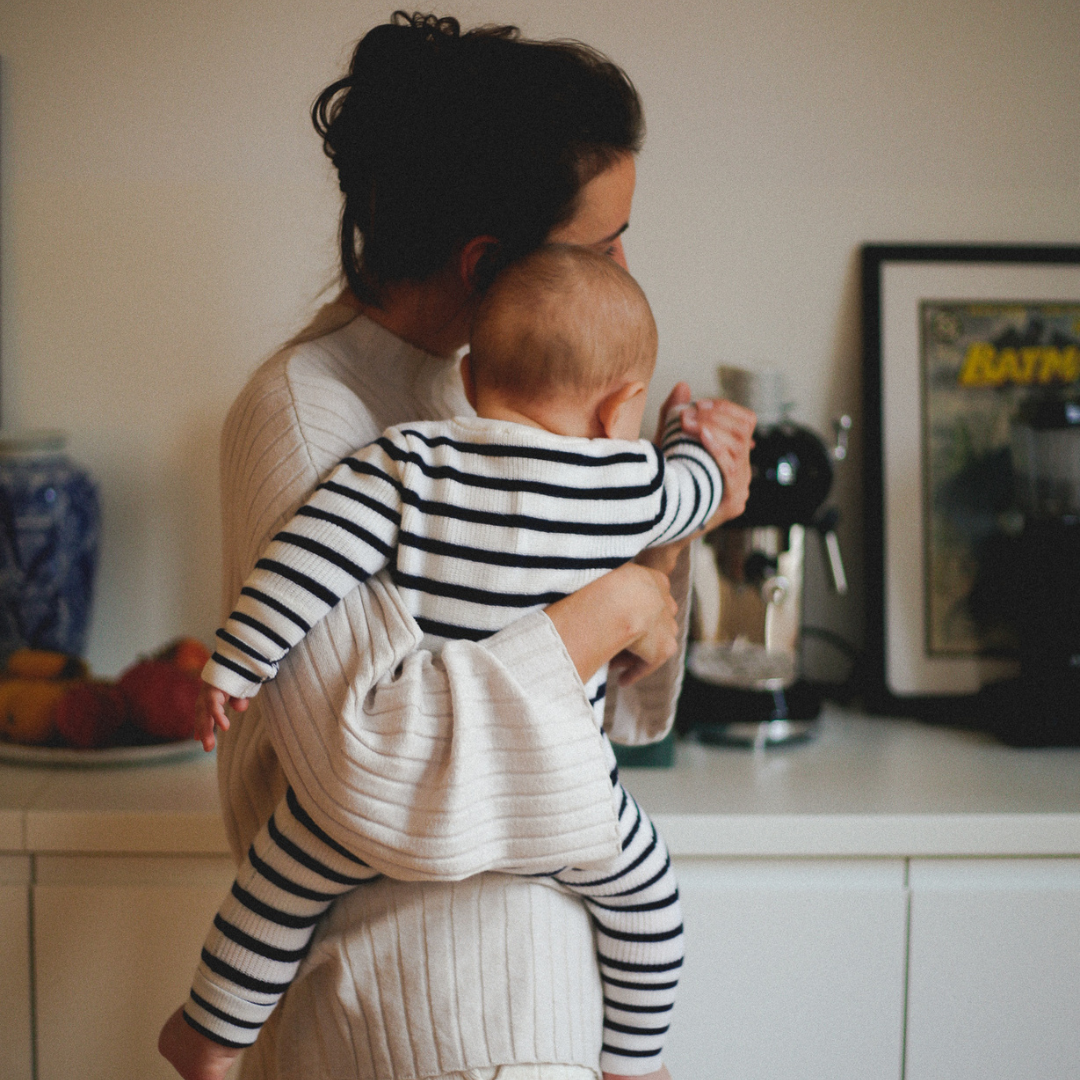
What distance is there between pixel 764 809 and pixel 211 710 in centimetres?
74

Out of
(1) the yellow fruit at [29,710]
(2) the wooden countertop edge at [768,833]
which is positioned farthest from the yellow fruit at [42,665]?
(2) the wooden countertop edge at [768,833]

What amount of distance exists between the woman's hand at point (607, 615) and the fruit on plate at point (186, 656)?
0.84 meters

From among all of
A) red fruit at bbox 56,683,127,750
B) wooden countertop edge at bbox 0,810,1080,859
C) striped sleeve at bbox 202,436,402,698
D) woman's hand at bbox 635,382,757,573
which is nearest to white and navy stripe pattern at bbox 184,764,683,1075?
striped sleeve at bbox 202,436,402,698

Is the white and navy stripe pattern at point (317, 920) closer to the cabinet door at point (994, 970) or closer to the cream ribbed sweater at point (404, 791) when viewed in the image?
the cream ribbed sweater at point (404, 791)

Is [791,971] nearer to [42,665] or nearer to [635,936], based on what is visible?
[635,936]

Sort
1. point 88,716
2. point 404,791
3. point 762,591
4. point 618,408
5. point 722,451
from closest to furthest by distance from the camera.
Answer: point 404,791 < point 618,408 < point 722,451 < point 88,716 < point 762,591

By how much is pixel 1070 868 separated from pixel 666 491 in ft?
2.65

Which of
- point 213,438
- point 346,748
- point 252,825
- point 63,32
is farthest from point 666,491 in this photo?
point 63,32

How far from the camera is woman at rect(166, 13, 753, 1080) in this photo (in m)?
0.70

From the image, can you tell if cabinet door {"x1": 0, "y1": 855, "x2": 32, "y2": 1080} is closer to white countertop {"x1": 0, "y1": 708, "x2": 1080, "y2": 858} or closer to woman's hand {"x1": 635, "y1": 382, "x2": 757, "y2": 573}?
white countertop {"x1": 0, "y1": 708, "x2": 1080, "y2": 858}

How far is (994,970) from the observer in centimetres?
126

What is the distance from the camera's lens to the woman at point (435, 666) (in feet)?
2.29

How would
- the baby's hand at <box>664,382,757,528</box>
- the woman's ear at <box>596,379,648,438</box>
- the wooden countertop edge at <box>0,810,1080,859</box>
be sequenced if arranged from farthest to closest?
the wooden countertop edge at <box>0,810,1080,859</box> < the baby's hand at <box>664,382,757,528</box> < the woman's ear at <box>596,379,648,438</box>

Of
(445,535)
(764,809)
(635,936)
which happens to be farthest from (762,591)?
(445,535)
